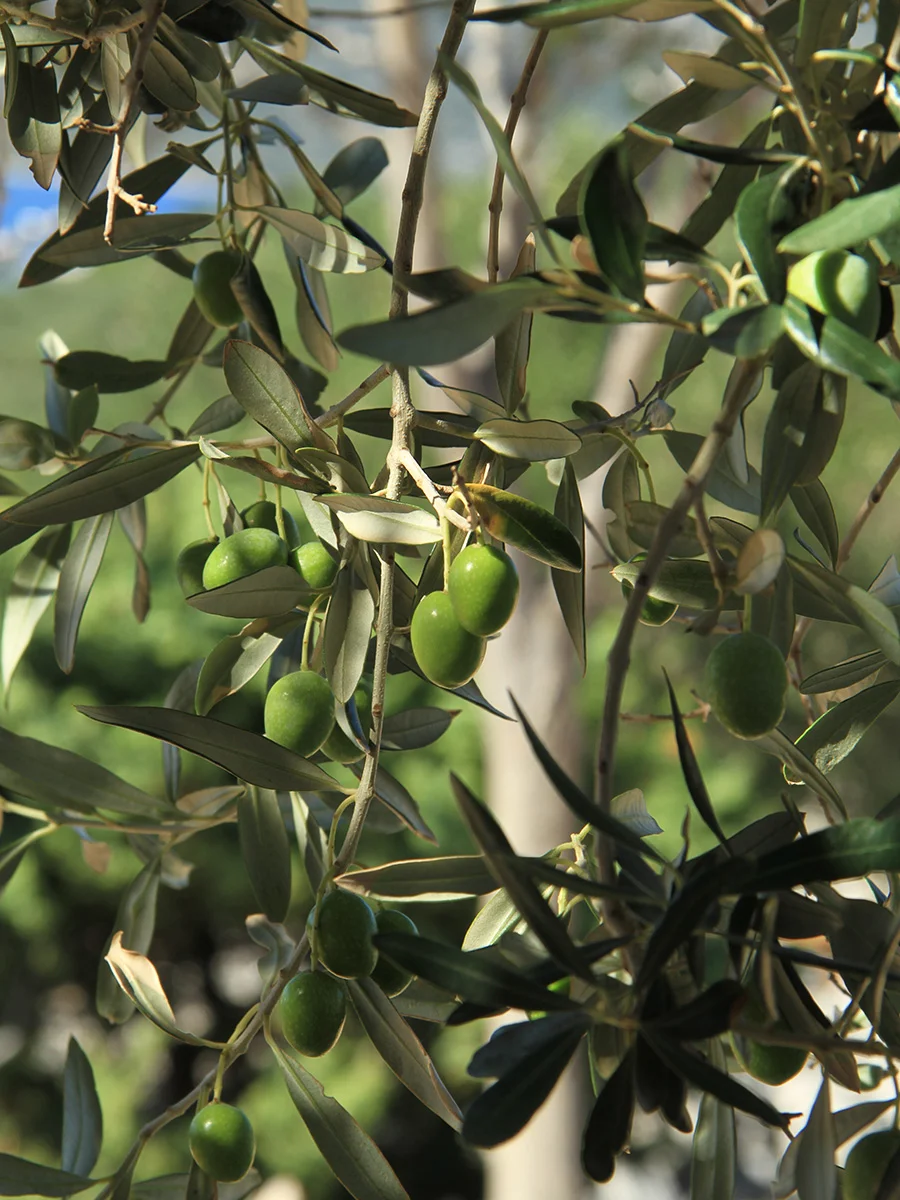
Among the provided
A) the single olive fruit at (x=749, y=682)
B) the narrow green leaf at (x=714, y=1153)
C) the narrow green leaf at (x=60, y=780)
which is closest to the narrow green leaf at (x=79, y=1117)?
the narrow green leaf at (x=60, y=780)

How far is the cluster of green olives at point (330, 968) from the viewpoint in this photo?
0.43 meters

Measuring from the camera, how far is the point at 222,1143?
447 millimetres

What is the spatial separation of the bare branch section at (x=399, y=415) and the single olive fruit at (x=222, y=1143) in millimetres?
112

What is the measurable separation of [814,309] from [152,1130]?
42 centimetres

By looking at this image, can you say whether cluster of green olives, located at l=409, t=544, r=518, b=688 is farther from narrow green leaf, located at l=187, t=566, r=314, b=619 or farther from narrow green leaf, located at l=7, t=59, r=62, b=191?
narrow green leaf, located at l=7, t=59, r=62, b=191

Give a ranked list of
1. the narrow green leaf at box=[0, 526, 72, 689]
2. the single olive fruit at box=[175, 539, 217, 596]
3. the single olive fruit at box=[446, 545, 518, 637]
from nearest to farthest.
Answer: the single olive fruit at box=[446, 545, 518, 637]
the single olive fruit at box=[175, 539, 217, 596]
the narrow green leaf at box=[0, 526, 72, 689]

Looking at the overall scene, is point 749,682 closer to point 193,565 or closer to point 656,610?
point 656,610

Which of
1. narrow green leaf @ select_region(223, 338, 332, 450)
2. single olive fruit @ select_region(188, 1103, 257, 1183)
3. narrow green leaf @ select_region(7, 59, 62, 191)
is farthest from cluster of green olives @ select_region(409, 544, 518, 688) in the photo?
narrow green leaf @ select_region(7, 59, 62, 191)

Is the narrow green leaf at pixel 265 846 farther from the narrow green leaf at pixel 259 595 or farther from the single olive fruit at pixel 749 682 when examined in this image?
the single olive fruit at pixel 749 682

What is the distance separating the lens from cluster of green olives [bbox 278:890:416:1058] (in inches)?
16.9

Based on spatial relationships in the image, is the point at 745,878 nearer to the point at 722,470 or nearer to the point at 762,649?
the point at 762,649

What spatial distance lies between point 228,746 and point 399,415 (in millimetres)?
153

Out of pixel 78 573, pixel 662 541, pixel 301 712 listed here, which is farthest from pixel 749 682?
pixel 78 573

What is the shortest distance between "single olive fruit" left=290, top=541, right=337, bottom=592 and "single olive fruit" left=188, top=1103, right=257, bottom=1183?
0.72ft
